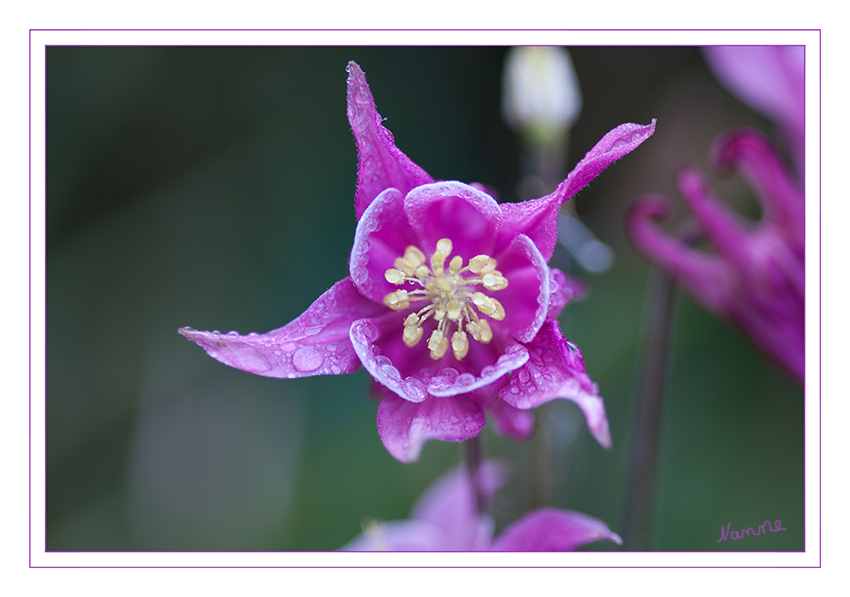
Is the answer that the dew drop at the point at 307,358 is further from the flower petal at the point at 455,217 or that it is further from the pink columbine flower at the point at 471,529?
the pink columbine flower at the point at 471,529

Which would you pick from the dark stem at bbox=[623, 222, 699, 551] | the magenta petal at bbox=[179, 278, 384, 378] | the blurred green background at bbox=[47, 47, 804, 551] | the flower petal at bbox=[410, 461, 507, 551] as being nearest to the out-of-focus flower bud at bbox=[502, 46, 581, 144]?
the blurred green background at bbox=[47, 47, 804, 551]

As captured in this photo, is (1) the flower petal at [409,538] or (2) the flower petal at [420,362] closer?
(2) the flower petal at [420,362]

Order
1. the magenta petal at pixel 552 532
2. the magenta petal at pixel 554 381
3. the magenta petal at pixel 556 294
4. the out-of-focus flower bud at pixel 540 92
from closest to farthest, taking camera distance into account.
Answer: the magenta petal at pixel 554 381
the magenta petal at pixel 556 294
the magenta petal at pixel 552 532
the out-of-focus flower bud at pixel 540 92

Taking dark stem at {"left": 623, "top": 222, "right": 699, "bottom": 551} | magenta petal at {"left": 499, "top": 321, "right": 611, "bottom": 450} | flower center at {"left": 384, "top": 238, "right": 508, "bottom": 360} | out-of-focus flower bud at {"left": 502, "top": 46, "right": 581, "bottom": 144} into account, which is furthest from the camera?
out-of-focus flower bud at {"left": 502, "top": 46, "right": 581, "bottom": 144}

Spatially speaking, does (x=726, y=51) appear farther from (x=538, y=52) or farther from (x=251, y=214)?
(x=251, y=214)
